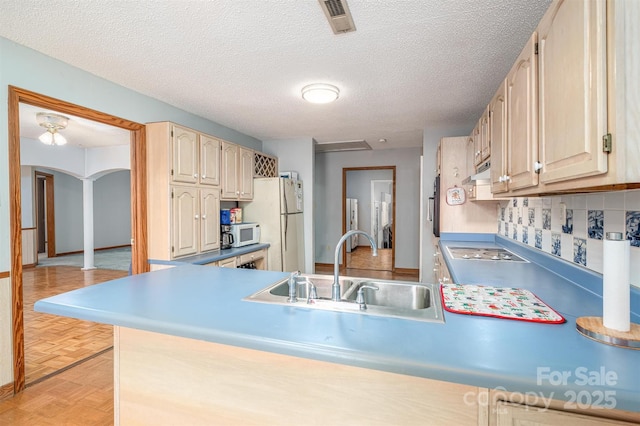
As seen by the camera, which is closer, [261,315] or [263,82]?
[261,315]

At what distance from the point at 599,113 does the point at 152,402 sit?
1.81 meters

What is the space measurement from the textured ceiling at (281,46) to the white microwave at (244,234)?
56.5 inches

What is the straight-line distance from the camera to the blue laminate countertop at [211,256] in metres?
2.89

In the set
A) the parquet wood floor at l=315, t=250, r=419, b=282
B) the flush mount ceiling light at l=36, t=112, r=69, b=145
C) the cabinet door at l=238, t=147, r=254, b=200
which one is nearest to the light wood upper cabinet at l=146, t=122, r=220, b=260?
the cabinet door at l=238, t=147, r=254, b=200

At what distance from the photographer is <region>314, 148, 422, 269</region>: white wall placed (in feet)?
18.5

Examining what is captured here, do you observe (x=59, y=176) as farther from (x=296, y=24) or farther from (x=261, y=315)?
(x=261, y=315)

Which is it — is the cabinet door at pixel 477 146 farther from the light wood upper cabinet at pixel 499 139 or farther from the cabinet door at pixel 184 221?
the cabinet door at pixel 184 221

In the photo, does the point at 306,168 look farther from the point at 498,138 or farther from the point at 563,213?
the point at 563,213

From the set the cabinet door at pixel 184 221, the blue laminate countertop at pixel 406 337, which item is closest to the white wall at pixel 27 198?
the cabinet door at pixel 184 221

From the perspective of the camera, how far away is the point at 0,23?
1825mm

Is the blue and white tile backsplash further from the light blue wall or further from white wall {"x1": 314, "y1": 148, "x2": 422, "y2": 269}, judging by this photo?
the light blue wall

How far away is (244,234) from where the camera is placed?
154 inches

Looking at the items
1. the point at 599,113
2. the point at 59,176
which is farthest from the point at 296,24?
the point at 59,176

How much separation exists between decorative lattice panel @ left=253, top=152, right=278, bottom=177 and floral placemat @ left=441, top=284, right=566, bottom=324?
3.44 meters
